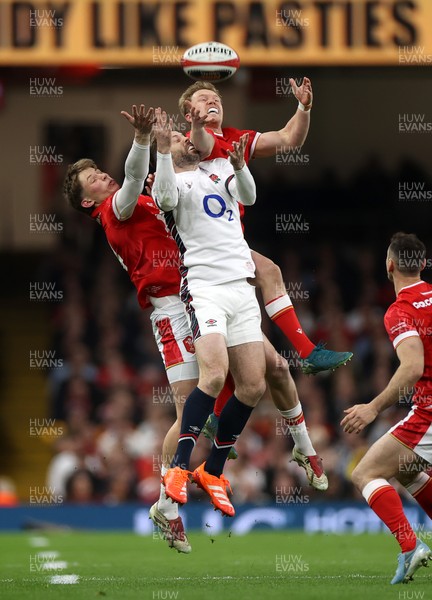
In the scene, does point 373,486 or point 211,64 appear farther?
point 211,64

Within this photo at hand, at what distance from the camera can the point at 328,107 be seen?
20.8m

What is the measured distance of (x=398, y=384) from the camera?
8.80 m

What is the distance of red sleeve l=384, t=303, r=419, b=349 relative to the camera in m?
8.98

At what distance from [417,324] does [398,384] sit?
479 mm

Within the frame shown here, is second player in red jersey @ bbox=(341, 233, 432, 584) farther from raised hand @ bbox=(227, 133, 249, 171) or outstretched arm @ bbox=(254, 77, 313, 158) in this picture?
raised hand @ bbox=(227, 133, 249, 171)

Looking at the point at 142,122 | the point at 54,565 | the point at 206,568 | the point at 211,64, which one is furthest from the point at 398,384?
the point at 54,565

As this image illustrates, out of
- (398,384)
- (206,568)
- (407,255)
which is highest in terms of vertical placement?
(407,255)

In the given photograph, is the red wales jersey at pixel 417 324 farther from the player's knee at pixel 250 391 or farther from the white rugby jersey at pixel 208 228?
the white rugby jersey at pixel 208 228

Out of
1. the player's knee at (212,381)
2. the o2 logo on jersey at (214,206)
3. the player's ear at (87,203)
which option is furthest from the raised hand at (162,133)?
the player's knee at (212,381)

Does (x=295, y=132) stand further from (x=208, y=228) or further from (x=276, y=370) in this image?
(x=276, y=370)

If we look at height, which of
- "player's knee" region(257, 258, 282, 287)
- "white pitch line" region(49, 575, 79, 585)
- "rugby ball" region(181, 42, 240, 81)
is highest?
"rugby ball" region(181, 42, 240, 81)

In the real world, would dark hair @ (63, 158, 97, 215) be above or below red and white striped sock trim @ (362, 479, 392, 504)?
above

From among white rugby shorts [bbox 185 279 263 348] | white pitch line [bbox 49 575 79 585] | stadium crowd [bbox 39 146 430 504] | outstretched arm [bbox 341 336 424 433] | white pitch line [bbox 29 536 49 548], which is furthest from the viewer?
stadium crowd [bbox 39 146 430 504]

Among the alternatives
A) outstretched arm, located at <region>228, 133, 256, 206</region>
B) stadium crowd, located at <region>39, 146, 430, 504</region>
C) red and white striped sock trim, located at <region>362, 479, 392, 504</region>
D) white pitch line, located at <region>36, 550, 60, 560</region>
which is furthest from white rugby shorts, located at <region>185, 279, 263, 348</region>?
stadium crowd, located at <region>39, 146, 430, 504</region>
